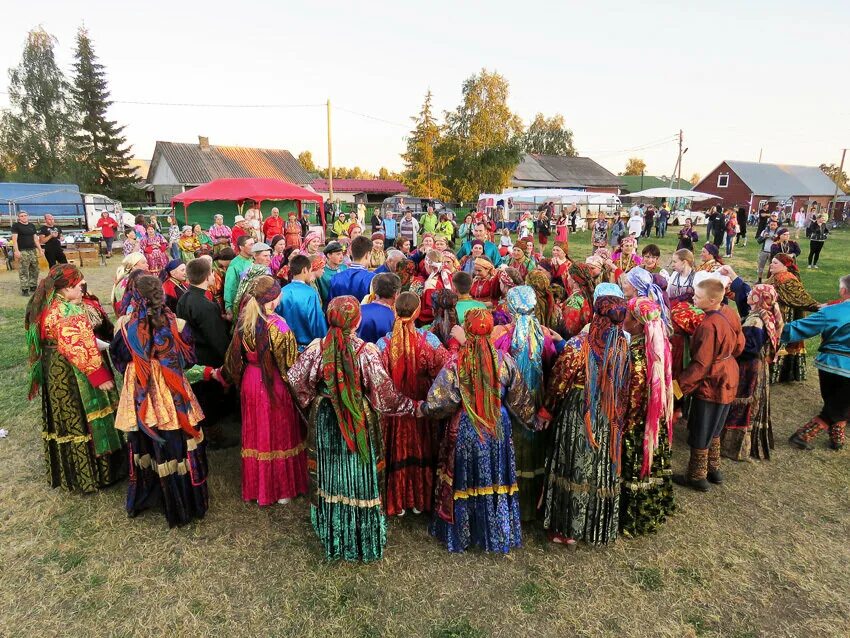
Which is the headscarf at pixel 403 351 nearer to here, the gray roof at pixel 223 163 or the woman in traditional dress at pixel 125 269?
the woman in traditional dress at pixel 125 269

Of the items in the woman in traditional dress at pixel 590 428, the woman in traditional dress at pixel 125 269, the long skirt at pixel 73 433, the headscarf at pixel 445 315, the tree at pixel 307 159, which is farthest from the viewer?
the tree at pixel 307 159

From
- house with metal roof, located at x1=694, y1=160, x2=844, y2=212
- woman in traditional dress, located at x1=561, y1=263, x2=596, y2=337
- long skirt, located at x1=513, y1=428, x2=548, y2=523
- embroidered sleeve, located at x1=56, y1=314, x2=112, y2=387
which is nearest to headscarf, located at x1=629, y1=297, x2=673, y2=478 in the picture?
long skirt, located at x1=513, y1=428, x2=548, y2=523

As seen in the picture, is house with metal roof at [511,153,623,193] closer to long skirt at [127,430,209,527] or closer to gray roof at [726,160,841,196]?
gray roof at [726,160,841,196]

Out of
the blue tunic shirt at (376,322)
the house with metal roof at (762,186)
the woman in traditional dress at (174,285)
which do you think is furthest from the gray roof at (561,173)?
the blue tunic shirt at (376,322)

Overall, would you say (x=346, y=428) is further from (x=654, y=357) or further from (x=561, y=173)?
(x=561, y=173)

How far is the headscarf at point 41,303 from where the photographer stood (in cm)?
379

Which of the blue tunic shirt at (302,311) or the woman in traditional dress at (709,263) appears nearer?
the blue tunic shirt at (302,311)

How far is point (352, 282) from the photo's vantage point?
5465 mm

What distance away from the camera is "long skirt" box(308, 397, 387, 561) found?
329 centimetres

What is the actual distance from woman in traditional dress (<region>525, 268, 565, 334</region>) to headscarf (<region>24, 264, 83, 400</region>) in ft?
12.1

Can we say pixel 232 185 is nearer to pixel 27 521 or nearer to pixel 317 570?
pixel 27 521

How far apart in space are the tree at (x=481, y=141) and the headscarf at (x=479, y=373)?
36.1 metres

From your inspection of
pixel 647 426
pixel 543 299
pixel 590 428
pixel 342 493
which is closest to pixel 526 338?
pixel 590 428

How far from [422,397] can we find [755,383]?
3.33 meters
